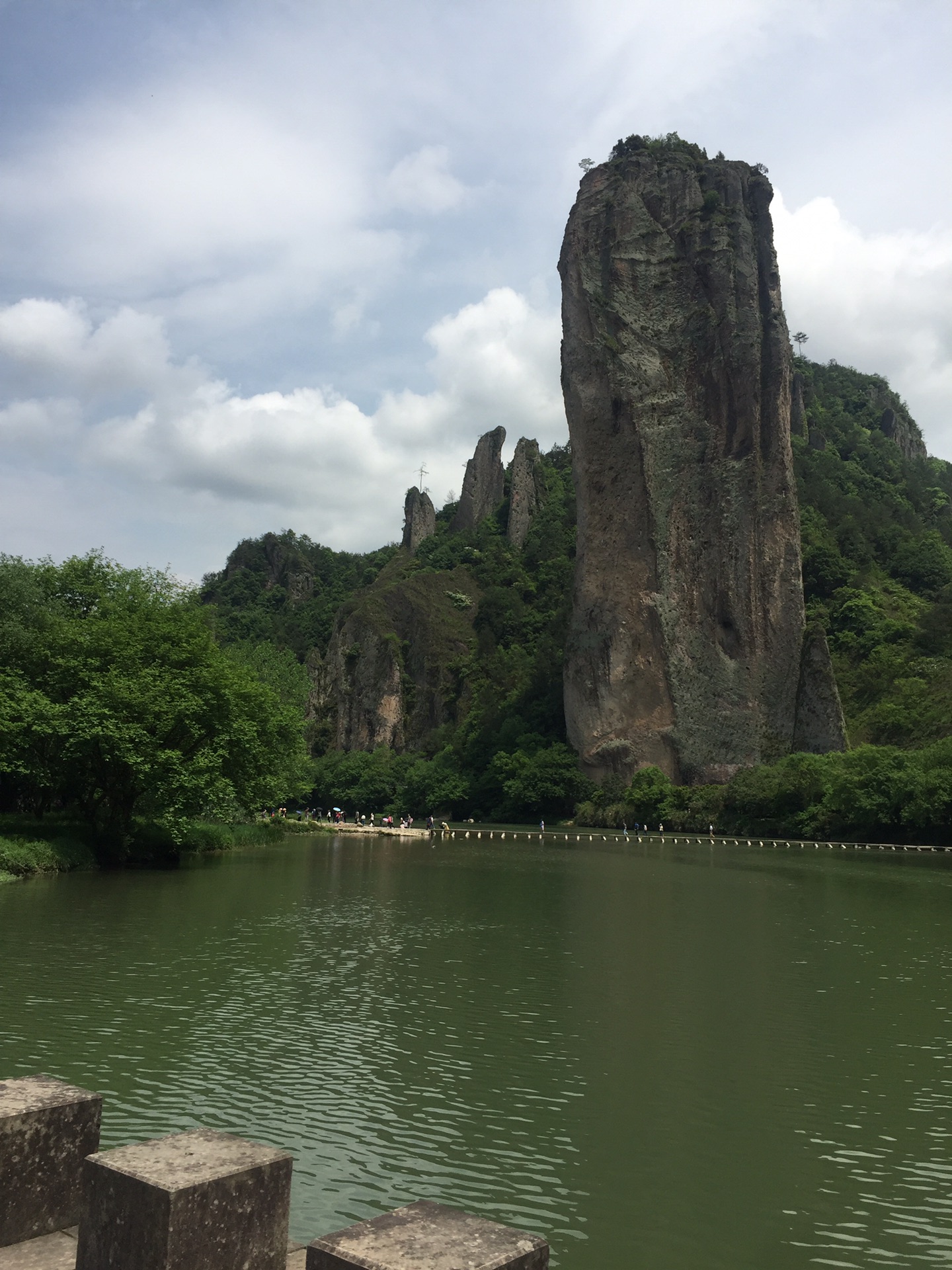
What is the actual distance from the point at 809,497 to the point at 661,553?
978 inches

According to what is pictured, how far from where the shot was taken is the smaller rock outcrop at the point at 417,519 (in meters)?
140

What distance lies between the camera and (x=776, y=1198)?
23.9 feet

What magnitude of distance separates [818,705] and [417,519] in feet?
258

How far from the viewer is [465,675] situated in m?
104

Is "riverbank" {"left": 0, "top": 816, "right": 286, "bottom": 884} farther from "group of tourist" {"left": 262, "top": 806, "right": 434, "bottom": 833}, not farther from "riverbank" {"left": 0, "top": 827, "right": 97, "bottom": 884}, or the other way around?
"group of tourist" {"left": 262, "top": 806, "right": 434, "bottom": 833}

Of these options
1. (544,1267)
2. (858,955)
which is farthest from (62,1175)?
(858,955)

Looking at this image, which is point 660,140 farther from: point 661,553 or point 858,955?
point 858,955

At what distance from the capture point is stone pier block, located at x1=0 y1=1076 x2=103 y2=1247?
15.1 feet

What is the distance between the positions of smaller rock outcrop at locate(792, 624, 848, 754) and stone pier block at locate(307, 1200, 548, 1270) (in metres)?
68.2

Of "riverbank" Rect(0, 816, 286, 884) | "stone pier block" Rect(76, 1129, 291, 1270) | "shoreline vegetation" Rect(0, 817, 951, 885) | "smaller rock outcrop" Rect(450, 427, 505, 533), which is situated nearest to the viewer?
"stone pier block" Rect(76, 1129, 291, 1270)

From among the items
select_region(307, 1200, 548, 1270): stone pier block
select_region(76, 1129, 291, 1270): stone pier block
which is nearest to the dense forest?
select_region(76, 1129, 291, 1270): stone pier block

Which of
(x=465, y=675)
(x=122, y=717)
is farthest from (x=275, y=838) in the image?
(x=465, y=675)

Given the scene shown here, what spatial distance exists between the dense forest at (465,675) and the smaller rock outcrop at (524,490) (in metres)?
2.11

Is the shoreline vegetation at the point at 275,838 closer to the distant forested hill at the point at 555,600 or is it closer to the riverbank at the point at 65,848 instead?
the riverbank at the point at 65,848
